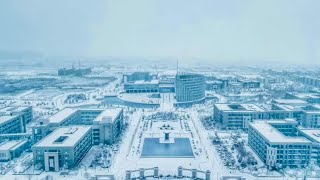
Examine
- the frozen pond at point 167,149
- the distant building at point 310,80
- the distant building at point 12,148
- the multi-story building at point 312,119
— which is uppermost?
the distant building at point 310,80

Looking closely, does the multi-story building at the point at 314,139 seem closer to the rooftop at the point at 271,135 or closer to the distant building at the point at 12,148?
the rooftop at the point at 271,135

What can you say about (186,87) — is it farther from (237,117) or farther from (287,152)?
(287,152)

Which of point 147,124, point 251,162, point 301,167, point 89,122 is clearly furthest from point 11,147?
point 301,167

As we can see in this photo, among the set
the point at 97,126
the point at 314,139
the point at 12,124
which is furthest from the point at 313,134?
the point at 12,124

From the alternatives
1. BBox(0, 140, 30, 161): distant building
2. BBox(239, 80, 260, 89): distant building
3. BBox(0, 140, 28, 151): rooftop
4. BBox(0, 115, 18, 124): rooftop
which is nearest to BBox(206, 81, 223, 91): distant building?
BBox(239, 80, 260, 89): distant building

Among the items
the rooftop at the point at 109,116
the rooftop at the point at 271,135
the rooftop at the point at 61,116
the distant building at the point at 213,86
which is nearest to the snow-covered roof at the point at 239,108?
the rooftop at the point at 271,135

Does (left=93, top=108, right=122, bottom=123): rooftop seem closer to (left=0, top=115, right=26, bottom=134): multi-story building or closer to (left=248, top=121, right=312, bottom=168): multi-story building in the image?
(left=0, top=115, right=26, bottom=134): multi-story building
